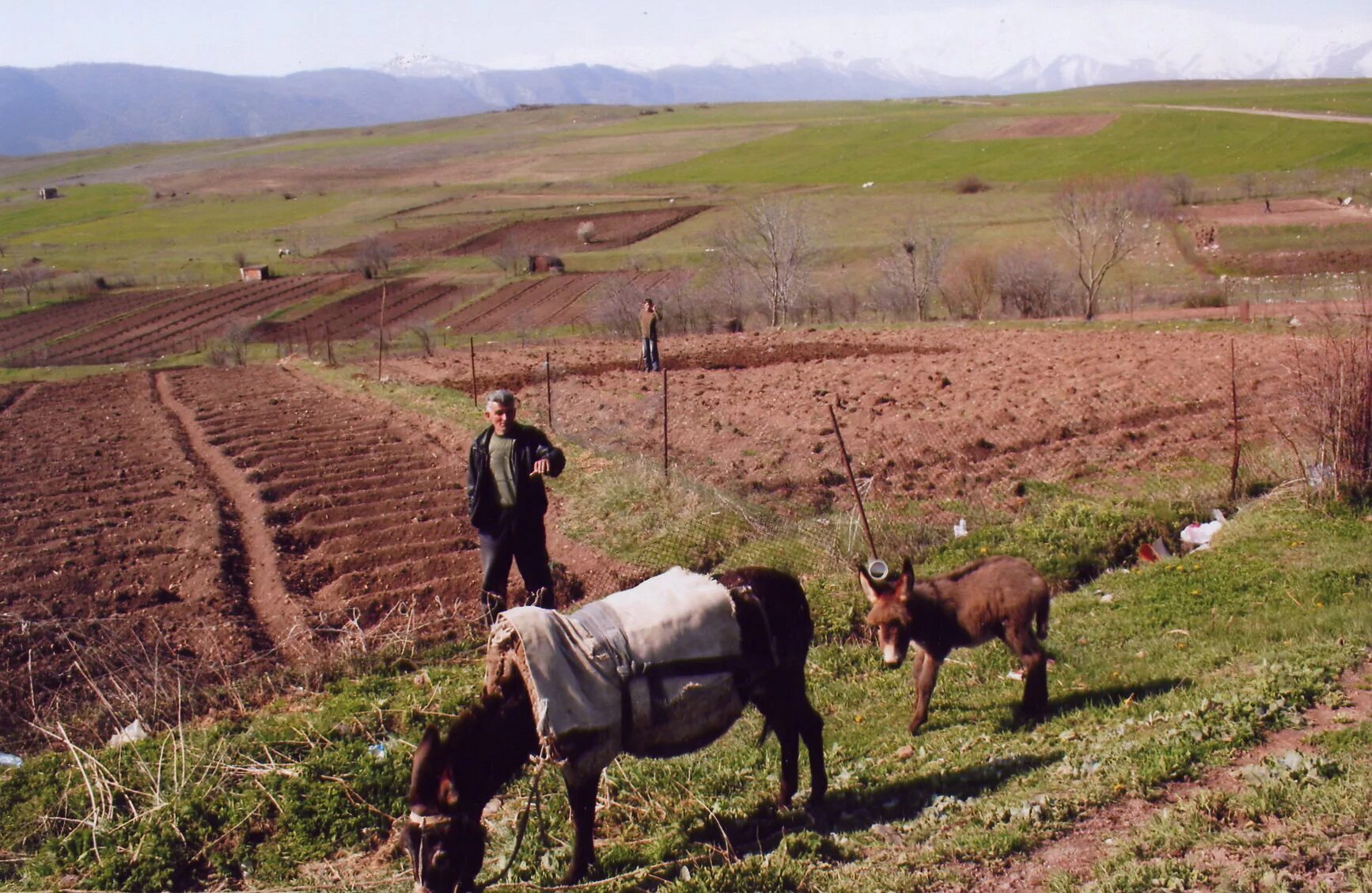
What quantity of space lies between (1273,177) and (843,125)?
66.0 meters

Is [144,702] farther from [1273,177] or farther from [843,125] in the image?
[843,125]

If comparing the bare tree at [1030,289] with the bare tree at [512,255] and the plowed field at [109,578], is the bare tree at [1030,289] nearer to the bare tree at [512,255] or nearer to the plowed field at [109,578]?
the plowed field at [109,578]

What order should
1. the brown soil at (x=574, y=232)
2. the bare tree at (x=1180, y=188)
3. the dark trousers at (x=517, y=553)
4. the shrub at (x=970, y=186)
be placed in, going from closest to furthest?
1. the dark trousers at (x=517, y=553)
2. the bare tree at (x=1180, y=188)
3. the brown soil at (x=574, y=232)
4. the shrub at (x=970, y=186)

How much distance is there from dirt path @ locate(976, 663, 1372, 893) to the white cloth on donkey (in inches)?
62.2

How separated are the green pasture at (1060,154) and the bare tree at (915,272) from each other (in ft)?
120

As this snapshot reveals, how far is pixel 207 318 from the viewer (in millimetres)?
48094

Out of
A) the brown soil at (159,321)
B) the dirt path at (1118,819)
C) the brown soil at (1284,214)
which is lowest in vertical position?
the brown soil at (159,321)

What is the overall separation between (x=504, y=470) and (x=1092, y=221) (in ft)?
102

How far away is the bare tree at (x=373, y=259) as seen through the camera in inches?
2351

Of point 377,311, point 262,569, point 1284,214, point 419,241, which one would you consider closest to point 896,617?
point 262,569

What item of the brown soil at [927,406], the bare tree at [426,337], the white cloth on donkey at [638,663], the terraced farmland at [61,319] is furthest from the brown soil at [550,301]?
the white cloth on donkey at [638,663]

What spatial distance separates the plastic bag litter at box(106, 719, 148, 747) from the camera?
24.2 ft

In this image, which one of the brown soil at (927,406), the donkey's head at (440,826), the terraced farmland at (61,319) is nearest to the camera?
the donkey's head at (440,826)

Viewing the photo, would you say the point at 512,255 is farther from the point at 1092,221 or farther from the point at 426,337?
the point at 1092,221
